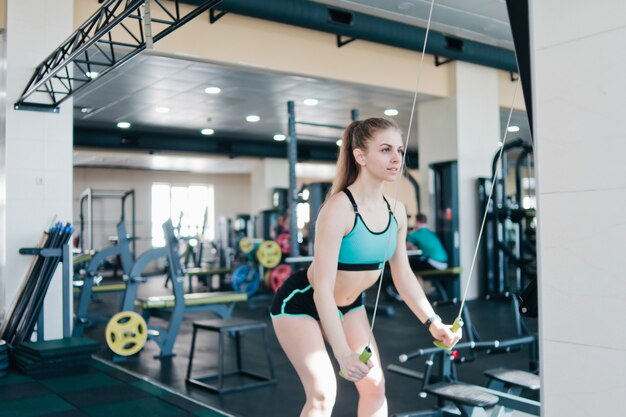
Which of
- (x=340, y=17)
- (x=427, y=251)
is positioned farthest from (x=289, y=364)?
(x=427, y=251)

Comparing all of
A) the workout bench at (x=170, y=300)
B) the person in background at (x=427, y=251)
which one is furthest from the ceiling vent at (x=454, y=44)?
the workout bench at (x=170, y=300)

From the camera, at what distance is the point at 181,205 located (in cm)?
1462

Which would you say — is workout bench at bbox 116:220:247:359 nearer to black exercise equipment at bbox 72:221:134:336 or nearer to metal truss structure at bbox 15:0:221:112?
black exercise equipment at bbox 72:221:134:336

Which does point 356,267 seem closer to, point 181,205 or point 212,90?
point 212,90

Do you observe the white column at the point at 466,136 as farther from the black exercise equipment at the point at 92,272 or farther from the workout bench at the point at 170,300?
the black exercise equipment at the point at 92,272

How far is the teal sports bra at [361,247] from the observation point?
1.82 meters

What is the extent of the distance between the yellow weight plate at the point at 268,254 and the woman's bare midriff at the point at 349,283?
5.16 metres

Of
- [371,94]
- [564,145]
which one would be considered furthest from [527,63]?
[371,94]

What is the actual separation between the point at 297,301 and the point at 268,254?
17.3 feet

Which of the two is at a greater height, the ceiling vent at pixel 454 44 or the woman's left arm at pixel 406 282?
the ceiling vent at pixel 454 44

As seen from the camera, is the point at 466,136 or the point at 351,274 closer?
the point at 351,274

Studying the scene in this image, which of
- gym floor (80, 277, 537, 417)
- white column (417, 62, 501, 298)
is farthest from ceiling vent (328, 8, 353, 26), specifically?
gym floor (80, 277, 537, 417)

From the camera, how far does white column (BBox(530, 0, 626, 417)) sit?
109 centimetres

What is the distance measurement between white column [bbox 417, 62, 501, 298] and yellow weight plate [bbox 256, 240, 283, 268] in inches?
80.8
